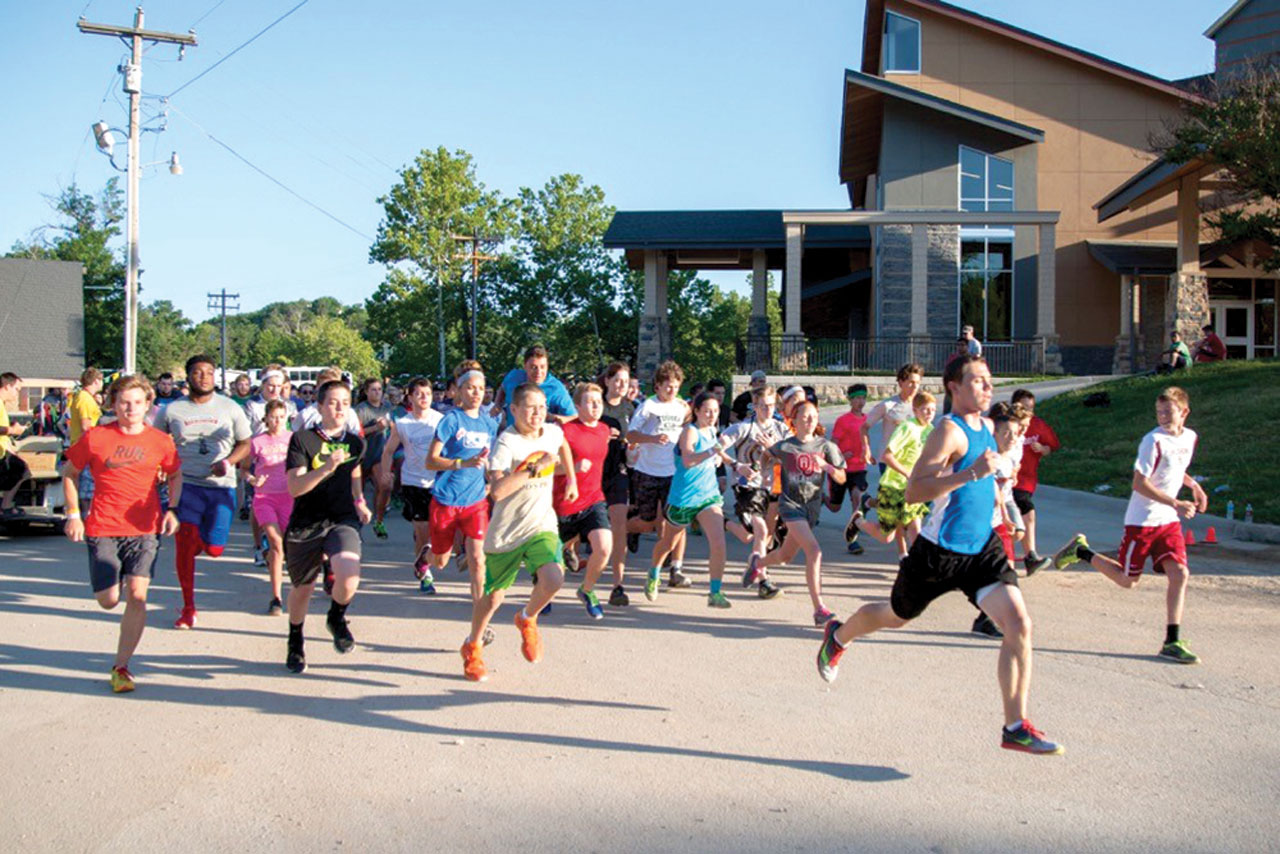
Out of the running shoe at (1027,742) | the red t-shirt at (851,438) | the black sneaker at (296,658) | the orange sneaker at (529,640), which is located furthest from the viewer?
the red t-shirt at (851,438)

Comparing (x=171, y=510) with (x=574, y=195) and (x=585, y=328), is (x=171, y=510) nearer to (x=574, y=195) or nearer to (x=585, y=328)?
(x=585, y=328)

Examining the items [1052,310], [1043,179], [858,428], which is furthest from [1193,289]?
[858,428]

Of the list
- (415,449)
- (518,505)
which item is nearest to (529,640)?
(518,505)

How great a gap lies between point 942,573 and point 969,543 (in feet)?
0.65

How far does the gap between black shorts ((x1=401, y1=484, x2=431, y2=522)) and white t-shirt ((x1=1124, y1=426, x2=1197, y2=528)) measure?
5889mm

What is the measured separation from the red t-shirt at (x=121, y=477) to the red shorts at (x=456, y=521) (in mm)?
2058

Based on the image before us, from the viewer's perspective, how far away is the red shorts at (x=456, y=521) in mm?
8094

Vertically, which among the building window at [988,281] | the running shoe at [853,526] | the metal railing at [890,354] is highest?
the building window at [988,281]

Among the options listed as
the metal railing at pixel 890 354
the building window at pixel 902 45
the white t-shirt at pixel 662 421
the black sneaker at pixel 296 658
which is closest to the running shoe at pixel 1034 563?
the white t-shirt at pixel 662 421

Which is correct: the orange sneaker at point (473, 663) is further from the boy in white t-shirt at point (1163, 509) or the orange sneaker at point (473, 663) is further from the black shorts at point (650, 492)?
the boy in white t-shirt at point (1163, 509)

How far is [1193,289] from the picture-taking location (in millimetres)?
Result: 27641

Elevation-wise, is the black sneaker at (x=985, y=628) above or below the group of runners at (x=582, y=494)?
below

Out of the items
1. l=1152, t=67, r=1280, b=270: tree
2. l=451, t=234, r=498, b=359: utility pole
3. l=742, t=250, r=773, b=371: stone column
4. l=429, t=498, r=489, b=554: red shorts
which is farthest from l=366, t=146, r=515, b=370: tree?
l=429, t=498, r=489, b=554: red shorts

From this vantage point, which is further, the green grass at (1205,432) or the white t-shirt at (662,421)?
Result: the green grass at (1205,432)
